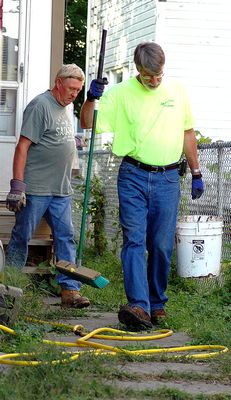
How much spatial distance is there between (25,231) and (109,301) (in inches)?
40.8

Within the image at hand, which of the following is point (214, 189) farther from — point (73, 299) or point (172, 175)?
point (172, 175)

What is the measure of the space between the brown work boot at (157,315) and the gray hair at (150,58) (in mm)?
1759

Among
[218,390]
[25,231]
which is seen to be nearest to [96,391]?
[218,390]

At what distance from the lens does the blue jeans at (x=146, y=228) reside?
8.08 m

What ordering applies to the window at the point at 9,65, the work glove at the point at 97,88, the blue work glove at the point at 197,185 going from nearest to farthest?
the work glove at the point at 97,88
the blue work glove at the point at 197,185
the window at the point at 9,65

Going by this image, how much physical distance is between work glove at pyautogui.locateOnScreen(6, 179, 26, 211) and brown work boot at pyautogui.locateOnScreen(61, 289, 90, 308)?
88 cm

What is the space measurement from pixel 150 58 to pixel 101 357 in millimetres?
2707

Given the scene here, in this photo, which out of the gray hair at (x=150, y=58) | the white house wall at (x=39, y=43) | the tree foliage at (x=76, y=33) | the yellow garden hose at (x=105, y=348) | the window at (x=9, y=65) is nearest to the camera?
the yellow garden hose at (x=105, y=348)

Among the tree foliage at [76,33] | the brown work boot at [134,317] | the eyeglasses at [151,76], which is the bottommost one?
the brown work boot at [134,317]

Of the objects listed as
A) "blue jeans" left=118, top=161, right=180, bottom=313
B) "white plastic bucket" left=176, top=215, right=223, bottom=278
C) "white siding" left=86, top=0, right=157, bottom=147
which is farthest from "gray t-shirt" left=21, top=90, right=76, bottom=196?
"white siding" left=86, top=0, right=157, bottom=147

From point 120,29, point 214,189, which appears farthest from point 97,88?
point 120,29

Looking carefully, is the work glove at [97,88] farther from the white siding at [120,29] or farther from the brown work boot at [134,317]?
the white siding at [120,29]

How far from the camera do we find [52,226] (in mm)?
9453

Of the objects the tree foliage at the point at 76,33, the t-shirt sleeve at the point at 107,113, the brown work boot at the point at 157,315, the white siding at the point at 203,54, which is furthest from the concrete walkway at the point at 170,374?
the tree foliage at the point at 76,33
